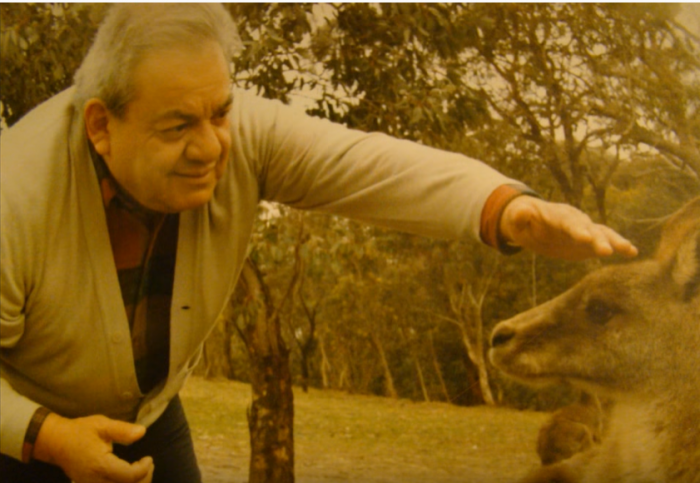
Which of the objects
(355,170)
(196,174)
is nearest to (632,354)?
(355,170)

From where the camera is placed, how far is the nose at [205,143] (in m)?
1.08

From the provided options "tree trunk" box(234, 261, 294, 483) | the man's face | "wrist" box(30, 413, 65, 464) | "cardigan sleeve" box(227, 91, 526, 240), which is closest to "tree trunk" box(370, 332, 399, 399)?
"tree trunk" box(234, 261, 294, 483)

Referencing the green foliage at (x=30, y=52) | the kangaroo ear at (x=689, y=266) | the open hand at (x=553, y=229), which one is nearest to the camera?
the open hand at (x=553, y=229)

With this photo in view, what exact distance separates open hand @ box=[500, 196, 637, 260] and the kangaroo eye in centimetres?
38

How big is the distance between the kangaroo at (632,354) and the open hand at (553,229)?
374mm

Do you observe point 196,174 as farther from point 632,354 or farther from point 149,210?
point 632,354

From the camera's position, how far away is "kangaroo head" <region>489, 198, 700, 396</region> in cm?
130

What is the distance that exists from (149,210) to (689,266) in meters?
0.90

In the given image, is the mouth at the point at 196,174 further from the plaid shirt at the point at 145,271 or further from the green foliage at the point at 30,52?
the green foliage at the point at 30,52

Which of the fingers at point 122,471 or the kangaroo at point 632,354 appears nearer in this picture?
the fingers at point 122,471

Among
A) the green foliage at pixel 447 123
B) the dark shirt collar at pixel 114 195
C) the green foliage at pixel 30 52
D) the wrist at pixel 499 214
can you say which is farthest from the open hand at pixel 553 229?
the green foliage at pixel 30 52

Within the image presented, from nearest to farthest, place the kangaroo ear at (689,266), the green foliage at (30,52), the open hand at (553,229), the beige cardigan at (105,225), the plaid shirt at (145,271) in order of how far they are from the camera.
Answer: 1. the open hand at (553,229)
2. the beige cardigan at (105,225)
3. the plaid shirt at (145,271)
4. the kangaroo ear at (689,266)
5. the green foliage at (30,52)

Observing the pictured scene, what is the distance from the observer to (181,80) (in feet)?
3.43

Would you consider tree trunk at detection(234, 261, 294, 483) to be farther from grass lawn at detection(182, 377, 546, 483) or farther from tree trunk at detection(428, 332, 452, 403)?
tree trunk at detection(428, 332, 452, 403)
